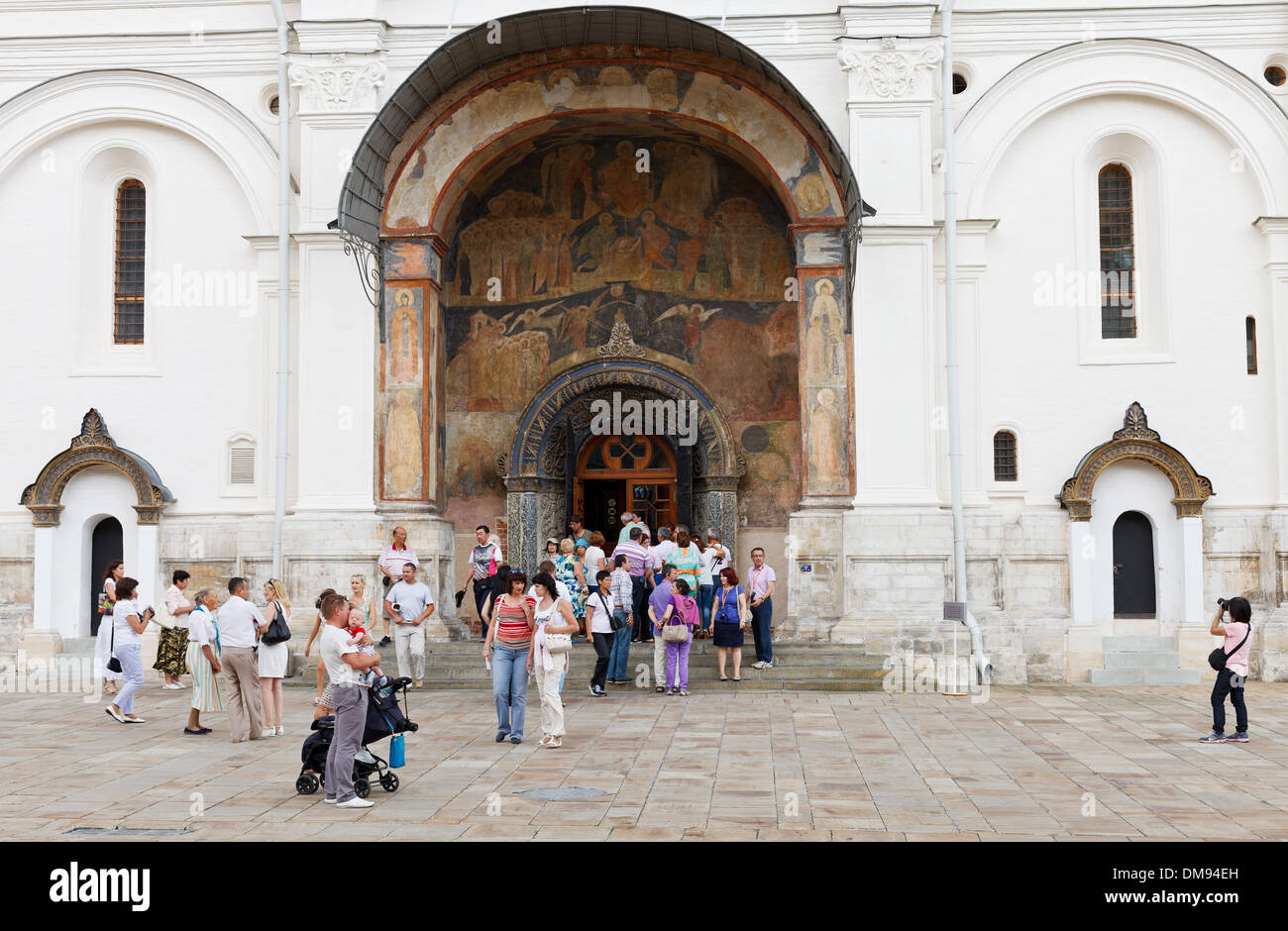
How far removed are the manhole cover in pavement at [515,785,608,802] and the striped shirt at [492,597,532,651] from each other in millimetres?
2714

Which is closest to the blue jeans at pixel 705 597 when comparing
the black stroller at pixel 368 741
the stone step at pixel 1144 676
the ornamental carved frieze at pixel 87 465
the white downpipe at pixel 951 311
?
the white downpipe at pixel 951 311

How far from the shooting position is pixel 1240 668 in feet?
43.4

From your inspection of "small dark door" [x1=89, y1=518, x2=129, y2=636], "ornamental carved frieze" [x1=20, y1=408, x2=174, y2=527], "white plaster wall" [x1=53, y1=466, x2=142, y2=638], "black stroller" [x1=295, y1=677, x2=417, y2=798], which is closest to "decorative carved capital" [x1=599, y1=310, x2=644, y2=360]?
"ornamental carved frieze" [x1=20, y1=408, x2=174, y2=527]

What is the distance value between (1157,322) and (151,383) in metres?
15.6

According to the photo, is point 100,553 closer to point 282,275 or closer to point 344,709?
point 282,275

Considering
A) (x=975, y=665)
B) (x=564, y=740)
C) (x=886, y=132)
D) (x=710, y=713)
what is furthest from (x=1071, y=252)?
(x=564, y=740)

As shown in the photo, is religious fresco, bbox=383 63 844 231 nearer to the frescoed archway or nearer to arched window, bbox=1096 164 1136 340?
the frescoed archway

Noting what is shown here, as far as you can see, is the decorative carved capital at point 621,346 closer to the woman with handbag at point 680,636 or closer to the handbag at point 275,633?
the woman with handbag at point 680,636

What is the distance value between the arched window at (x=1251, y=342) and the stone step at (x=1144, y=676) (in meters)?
4.65

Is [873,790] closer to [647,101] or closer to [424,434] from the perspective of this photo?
[424,434]

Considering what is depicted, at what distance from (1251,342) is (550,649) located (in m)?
12.7

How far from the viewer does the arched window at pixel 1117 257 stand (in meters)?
20.5

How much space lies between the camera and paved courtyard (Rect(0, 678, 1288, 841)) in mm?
9422

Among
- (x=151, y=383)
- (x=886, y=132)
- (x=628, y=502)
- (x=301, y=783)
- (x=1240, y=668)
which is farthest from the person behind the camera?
(x=628, y=502)
